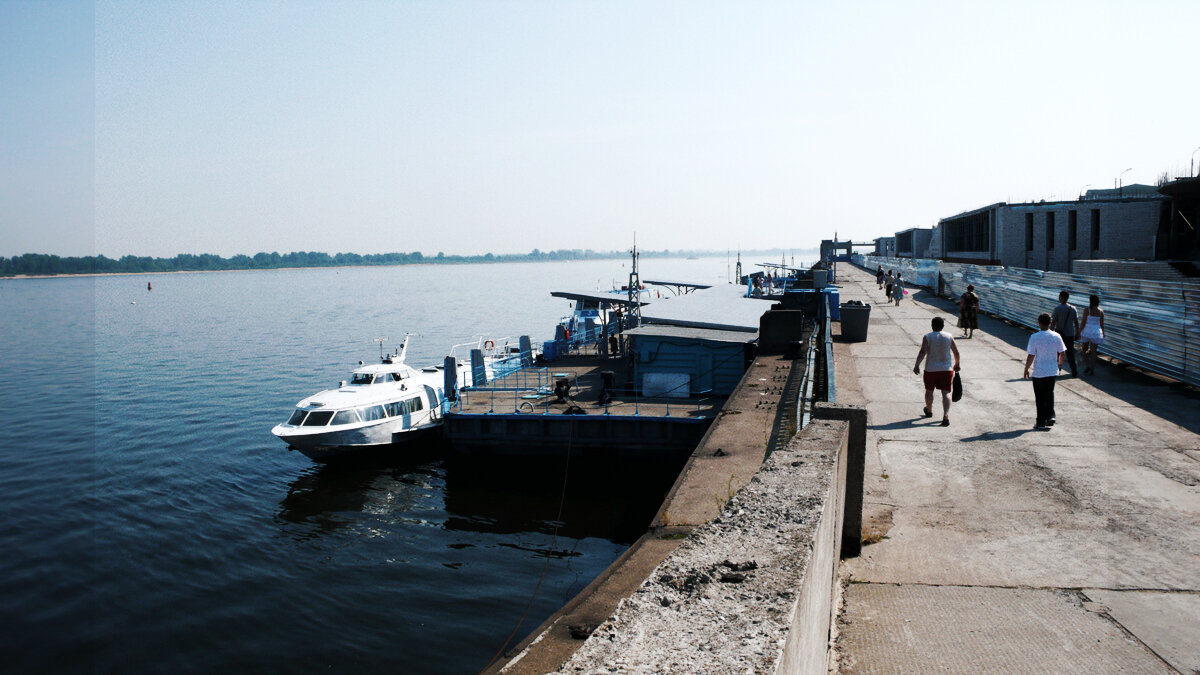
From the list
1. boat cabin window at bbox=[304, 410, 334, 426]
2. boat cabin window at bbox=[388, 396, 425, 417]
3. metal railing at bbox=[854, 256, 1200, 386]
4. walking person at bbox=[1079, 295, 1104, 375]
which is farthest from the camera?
boat cabin window at bbox=[388, 396, 425, 417]

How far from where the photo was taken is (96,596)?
17.0 metres

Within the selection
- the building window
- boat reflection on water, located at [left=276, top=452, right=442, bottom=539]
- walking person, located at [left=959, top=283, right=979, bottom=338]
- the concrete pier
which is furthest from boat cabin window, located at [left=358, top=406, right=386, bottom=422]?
the building window

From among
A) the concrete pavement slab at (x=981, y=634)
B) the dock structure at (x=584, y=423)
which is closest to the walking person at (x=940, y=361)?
the concrete pavement slab at (x=981, y=634)

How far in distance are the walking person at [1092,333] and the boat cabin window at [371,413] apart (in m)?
20.6

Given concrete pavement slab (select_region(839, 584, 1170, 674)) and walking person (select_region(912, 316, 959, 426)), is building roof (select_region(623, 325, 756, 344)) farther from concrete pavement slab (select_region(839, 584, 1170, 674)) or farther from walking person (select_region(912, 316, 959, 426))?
concrete pavement slab (select_region(839, 584, 1170, 674))

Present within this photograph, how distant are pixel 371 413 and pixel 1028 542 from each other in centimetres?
2306

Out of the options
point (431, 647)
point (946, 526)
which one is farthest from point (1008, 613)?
point (431, 647)

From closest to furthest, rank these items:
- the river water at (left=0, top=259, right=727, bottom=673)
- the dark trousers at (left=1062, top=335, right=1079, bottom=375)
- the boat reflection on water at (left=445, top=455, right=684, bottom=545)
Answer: the river water at (left=0, top=259, right=727, bottom=673), the dark trousers at (left=1062, top=335, right=1079, bottom=375), the boat reflection on water at (left=445, top=455, right=684, bottom=545)

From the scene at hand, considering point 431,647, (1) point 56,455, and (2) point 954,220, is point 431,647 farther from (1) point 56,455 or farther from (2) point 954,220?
(2) point 954,220

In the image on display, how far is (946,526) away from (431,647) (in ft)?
A: 33.7

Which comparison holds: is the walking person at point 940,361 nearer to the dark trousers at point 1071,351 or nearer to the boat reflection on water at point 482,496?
the dark trousers at point 1071,351

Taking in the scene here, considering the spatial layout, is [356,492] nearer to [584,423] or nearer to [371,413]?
[371,413]

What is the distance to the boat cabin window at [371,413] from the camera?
86.8ft

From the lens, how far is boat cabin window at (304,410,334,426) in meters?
25.7
